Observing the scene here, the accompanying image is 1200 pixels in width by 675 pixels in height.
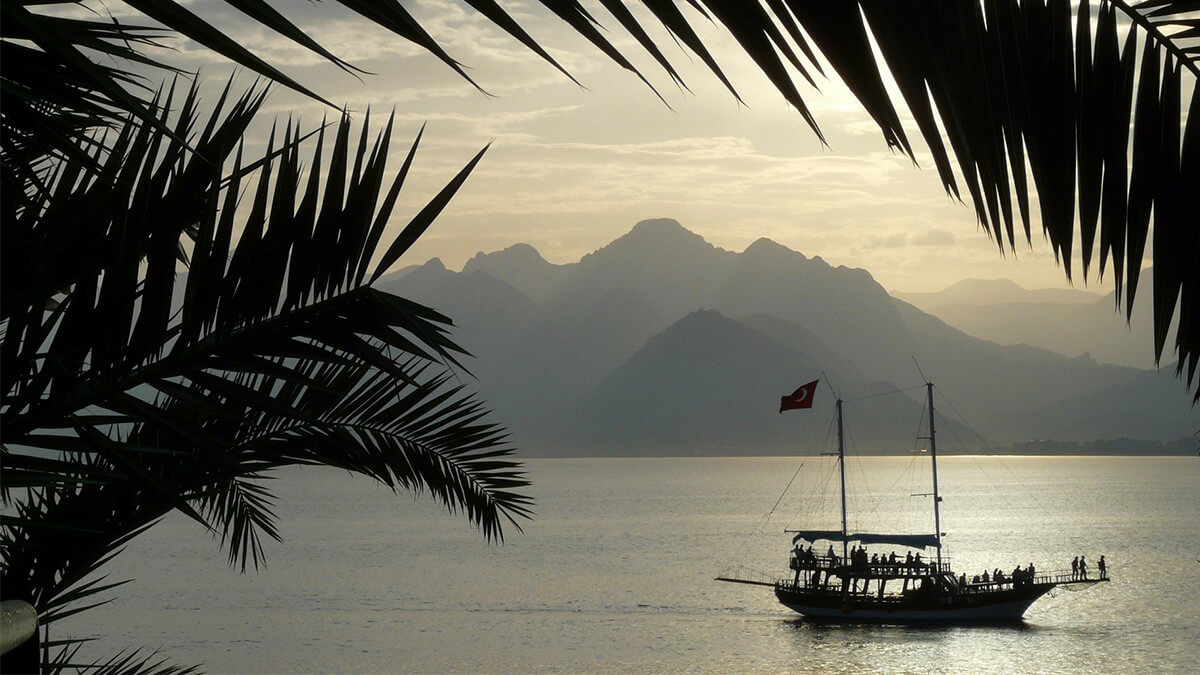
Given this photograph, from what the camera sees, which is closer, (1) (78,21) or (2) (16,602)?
(2) (16,602)

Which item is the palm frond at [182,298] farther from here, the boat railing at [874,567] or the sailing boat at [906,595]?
the sailing boat at [906,595]

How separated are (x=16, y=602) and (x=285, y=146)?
848 millimetres

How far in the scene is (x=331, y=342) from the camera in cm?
180

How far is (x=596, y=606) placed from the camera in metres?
65.1

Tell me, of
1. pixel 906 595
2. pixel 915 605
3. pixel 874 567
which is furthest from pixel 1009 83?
pixel 906 595

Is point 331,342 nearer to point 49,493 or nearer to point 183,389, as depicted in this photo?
point 183,389

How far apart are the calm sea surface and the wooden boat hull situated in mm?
786

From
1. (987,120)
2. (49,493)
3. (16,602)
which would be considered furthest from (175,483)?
(987,120)

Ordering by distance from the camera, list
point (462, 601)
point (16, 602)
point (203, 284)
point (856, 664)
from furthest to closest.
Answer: point (462, 601) → point (856, 664) → point (203, 284) → point (16, 602)

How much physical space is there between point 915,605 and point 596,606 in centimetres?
1732

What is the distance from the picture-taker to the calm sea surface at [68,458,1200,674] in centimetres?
5081

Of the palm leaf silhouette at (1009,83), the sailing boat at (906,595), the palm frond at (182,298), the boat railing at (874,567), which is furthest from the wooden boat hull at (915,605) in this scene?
the palm leaf silhouette at (1009,83)

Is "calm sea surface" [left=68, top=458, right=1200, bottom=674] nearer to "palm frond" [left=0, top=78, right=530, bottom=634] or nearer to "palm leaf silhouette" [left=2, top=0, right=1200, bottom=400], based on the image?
"palm frond" [left=0, top=78, right=530, bottom=634]

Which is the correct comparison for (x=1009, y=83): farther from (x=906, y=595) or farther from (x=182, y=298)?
(x=906, y=595)
